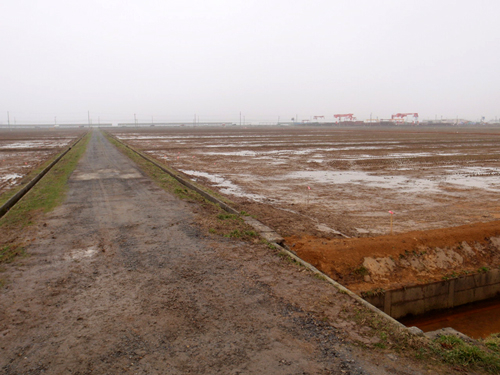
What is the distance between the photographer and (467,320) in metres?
7.36

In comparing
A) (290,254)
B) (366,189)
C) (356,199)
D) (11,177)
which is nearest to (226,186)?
(356,199)

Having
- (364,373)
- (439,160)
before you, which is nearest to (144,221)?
(364,373)

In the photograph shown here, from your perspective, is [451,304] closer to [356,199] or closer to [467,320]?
[467,320]

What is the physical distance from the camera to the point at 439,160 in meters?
26.6

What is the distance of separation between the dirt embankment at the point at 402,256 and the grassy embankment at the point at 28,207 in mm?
5964

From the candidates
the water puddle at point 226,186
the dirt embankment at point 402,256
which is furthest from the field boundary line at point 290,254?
the water puddle at point 226,186

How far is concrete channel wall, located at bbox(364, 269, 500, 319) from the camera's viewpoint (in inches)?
276

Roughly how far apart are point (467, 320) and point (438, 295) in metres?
0.71

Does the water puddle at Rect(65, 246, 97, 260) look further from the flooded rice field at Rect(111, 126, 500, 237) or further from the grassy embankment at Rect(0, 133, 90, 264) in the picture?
the flooded rice field at Rect(111, 126, 500, 237)

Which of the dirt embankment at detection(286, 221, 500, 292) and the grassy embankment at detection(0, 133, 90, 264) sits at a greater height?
the grassy embankment at detection(0, 133, 90, 264)

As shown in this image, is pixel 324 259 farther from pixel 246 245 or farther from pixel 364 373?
pixel 364 373

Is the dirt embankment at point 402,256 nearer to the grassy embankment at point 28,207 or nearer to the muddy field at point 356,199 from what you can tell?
the muddy field at point 356,199

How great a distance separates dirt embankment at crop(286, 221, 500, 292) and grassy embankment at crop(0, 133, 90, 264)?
5964 mm

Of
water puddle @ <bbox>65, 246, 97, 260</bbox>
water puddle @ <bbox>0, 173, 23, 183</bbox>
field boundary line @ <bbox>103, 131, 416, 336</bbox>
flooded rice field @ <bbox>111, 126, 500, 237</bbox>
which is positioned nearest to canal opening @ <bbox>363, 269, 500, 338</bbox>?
field boundary line @ <bbox>103, 131, 416, 336</bbox>
